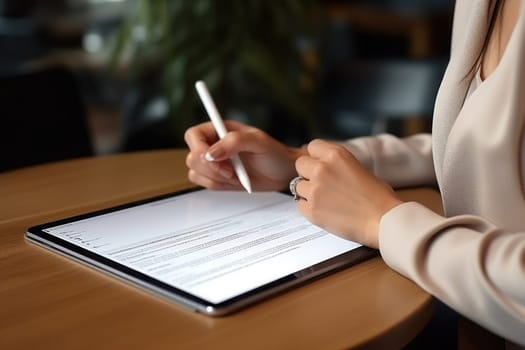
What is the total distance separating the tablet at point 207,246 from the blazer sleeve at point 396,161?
0.46 feet

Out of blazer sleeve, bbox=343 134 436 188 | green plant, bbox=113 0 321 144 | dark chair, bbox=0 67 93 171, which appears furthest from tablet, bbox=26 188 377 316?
green plant, bbox=113 0 321 144

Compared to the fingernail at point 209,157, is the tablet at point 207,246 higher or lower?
lower

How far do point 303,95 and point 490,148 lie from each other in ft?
4.93

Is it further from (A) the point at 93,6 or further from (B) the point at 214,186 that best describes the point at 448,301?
(A) the point at 93,6

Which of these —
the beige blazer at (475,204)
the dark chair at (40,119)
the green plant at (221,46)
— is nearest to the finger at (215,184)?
the beige blazer at (475,204)

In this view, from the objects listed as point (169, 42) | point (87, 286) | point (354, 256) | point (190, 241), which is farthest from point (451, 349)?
point (169, 42)

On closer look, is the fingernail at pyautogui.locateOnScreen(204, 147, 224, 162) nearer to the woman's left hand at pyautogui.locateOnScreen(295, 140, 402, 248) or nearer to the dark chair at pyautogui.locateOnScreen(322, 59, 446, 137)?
the woman's left hand at pyautogui.locateOnScreen(295, 140, 402, 248)

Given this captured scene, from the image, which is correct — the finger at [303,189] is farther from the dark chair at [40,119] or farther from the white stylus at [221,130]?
the dark chair at [40,119]

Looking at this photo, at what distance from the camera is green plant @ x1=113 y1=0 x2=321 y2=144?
7.12 ft

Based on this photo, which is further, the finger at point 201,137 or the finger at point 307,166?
the finger at point 201,137

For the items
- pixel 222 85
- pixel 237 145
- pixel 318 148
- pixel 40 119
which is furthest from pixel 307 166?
pixel 222 85

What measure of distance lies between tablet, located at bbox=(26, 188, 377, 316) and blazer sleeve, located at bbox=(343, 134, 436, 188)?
0.46 ft

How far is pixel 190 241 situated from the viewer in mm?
886

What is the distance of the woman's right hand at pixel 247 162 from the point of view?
104 cm
